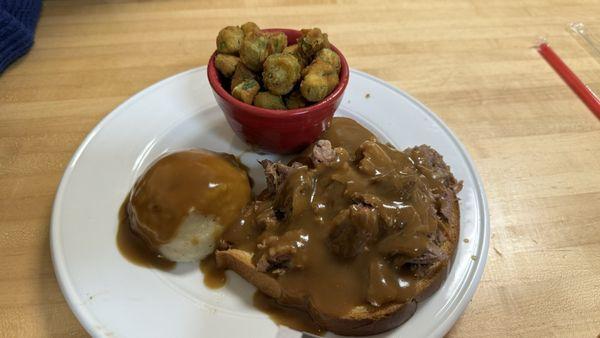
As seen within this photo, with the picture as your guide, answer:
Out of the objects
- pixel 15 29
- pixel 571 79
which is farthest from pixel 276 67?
pixel 571 79

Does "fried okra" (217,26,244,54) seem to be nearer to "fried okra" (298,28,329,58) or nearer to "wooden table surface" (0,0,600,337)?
"fried okra" (298,28,329,58)

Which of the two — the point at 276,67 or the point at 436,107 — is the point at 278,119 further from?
the point at 436,107

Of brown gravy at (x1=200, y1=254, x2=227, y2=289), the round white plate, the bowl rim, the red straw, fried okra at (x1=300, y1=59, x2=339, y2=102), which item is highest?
fried okra at (x1=300, y1=59, x2=339, y2=102)

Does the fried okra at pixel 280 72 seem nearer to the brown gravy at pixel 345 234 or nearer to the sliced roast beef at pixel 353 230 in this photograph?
the brown gravy at pixel 345 234

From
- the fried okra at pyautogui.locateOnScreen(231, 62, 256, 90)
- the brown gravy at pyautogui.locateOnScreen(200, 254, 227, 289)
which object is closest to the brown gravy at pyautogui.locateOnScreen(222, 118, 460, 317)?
the brown gravy at pyautogui.locateOnScreen(200, 254, 227, 289)

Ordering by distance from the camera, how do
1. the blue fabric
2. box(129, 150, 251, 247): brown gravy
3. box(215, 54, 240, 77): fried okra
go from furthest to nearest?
the blue fabric, box(215, 54, 240, 77): fried okra, box(129, 150, 251, 247): brown gravy

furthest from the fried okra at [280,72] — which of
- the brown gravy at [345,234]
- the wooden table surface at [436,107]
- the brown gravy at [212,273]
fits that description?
the wooden table surface at [436,107]

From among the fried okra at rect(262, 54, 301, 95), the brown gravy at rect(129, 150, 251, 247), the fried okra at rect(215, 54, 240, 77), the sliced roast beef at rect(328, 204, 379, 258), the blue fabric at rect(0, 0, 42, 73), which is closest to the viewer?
the sliced roast beef at rect(328, 204, 379, 258)
